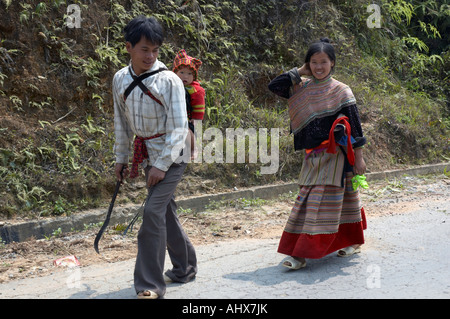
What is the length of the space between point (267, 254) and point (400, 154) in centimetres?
606

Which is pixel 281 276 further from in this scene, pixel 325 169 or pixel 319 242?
pixel 325 169

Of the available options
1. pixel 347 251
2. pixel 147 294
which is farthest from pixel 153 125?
pixel 347 251

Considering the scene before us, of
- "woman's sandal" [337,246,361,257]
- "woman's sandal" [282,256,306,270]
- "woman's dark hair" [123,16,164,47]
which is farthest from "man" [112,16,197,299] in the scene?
"woman's sandal" [337,246,361,257]

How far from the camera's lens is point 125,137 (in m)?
4.09

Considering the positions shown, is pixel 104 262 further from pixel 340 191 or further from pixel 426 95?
pixel 426 95

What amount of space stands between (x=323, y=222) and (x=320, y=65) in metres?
1.39

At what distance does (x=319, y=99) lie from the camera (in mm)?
4676

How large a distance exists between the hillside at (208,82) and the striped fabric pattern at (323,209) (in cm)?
283

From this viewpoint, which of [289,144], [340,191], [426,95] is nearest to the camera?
[340,191]

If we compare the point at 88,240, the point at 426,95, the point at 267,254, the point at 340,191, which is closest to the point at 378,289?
the point at 340,191

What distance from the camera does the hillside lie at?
22.0 ft

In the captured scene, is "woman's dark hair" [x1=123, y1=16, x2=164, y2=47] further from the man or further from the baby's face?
the baby's face

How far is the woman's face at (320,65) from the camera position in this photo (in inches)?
181

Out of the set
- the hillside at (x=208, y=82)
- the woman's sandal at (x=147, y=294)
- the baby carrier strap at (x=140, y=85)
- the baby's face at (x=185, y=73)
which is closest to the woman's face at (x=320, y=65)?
the baby's face at (x=185, y=73)
